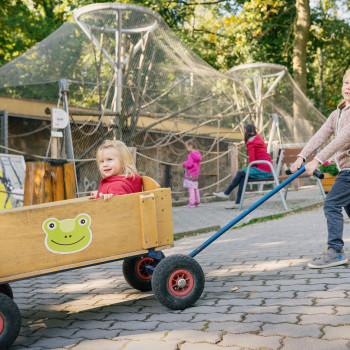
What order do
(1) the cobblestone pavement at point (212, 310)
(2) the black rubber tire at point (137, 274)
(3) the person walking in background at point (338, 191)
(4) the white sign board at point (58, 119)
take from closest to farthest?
1. (1) the cobblestone pavement at point (212, 310)
2. (2) the black rubber tire at point (137, 274)
3. (3) the person walking in background at point (338, 191)
4. (4) the white sign board at point (58, 119)

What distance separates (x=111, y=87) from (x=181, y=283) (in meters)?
7.22

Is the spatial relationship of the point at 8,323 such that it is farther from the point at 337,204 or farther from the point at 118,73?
the point at 118,73

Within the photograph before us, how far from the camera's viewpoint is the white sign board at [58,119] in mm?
8031

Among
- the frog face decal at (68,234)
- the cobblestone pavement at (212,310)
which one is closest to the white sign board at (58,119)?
the cobblestone pavement at (212,310)

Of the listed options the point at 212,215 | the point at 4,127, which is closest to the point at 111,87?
the point at 4,127

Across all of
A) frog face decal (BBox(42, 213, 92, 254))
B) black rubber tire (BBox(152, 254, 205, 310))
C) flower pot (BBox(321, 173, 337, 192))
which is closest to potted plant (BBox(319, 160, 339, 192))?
flower pot (BBox(321, 173, 337, 192))

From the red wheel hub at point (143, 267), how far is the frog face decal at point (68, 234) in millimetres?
911

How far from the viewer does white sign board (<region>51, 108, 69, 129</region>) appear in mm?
8031

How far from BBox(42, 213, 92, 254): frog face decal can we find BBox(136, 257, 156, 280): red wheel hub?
2.99 feet

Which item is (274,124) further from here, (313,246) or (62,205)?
(62,205)

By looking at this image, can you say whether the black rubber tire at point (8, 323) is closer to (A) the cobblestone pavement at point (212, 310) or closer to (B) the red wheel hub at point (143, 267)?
(A) the cobblestone pavement at point (212, 310)

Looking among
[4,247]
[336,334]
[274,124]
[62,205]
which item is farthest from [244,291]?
[274,124]

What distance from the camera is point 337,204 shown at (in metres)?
4.44

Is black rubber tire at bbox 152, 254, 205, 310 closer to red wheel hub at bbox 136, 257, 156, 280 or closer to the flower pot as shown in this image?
red wheel hub at bbox 136, 257, 156, 280
